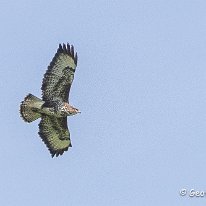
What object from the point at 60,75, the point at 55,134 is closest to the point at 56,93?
the point at 60,75

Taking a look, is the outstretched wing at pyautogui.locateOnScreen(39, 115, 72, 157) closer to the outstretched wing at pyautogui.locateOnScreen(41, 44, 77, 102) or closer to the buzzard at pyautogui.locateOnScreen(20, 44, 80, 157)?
the buzzard at pyautogui.locateOnScreen(20, 44, 80, 157)

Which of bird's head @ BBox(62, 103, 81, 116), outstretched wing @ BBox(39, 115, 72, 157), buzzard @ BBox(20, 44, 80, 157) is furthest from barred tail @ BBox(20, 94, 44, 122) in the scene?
bird's head @ BBox(62, 103, 81, 116)

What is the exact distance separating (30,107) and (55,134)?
1.44 meters

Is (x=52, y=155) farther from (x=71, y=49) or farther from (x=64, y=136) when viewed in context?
(x=71, y=49)

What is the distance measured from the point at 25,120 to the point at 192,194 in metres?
4.76

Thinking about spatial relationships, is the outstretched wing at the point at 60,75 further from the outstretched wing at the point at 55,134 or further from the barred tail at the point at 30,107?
the outstretched wing at the point at 55,134

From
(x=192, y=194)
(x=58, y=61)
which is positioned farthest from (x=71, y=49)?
(x=192, y=194)

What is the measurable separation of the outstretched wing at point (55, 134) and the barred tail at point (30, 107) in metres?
0.51

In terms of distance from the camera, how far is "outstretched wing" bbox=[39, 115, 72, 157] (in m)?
22.4

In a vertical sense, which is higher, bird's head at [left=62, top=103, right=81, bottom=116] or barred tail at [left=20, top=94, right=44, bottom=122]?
barred tail at [left=20, top=94, right=44, bottom=122]

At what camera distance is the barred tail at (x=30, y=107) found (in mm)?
21562

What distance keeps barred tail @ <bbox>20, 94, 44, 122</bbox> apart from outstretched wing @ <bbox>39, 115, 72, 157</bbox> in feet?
1.67

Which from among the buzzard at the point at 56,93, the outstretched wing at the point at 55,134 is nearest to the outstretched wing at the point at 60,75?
the buzzard at the point at 56,93

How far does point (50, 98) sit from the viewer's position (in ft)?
71.2
